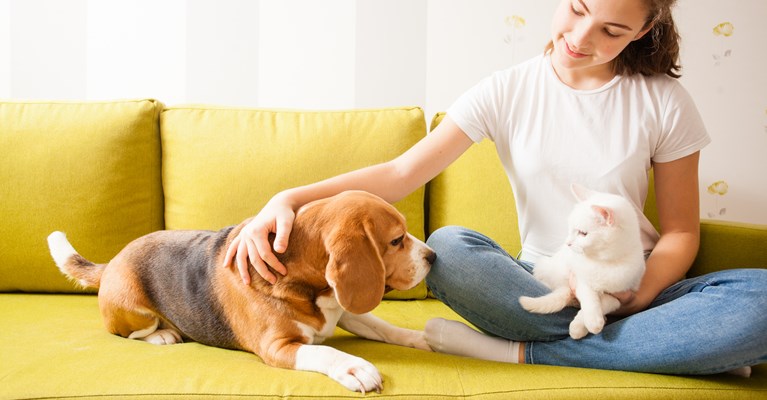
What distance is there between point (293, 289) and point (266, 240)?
0.15 m

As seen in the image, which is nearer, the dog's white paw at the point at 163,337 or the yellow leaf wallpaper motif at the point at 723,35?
the dog's white paw at the point at 163,337

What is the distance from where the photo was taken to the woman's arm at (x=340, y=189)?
161cm

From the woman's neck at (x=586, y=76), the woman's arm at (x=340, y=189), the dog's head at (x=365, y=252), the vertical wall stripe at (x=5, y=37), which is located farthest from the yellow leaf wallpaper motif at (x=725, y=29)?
the vertical wall stripe at (x=5, y=37)

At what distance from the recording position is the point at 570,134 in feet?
6.37

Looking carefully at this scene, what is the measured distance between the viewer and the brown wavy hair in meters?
1.92

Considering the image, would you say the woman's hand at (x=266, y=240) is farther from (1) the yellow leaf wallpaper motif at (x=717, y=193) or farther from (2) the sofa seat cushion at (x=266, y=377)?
(1) the yellow leaf wallpaper motif at (x=717, y=193)

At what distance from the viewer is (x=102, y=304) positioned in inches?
74.4

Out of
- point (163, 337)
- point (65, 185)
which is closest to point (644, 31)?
point (163, 337)

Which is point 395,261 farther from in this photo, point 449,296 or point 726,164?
point 726,164

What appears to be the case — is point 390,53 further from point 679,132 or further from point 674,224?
point 674,224

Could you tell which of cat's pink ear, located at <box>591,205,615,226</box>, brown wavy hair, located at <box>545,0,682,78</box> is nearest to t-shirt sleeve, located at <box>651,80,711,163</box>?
brown wavy hair, located at <box>545,0,682,78</box>

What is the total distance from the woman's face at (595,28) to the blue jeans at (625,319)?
0.61 meters

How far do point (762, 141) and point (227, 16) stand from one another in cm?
258

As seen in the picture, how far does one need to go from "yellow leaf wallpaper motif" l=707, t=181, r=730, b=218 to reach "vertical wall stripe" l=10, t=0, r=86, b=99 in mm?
3033
